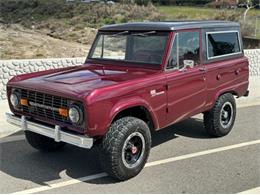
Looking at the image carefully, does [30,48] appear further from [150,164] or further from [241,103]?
[150,164]

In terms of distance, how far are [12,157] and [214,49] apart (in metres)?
3.55

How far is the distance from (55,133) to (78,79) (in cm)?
80

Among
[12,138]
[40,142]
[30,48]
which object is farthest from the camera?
[30,48]

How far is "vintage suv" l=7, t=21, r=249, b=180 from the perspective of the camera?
4938 millimetres

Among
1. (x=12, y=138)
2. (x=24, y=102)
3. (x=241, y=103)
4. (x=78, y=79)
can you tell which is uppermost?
(x=78, y=79)

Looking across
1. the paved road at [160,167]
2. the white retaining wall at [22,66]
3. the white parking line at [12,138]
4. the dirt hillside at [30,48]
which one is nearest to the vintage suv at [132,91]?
the paved road at [160,167]

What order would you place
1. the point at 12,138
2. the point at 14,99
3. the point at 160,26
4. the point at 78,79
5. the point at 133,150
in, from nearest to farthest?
the point at 133,150 → the point at 78,79 → the point at 14,99 → the point at 160,26 → the point at 12,138

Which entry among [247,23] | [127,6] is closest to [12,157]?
[247,23]

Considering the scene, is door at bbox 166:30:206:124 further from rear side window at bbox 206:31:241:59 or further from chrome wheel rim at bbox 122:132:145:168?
chrome wheel rim at bbox 122:132:145:168

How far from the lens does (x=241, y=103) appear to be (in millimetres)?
9922

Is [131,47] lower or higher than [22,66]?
higher

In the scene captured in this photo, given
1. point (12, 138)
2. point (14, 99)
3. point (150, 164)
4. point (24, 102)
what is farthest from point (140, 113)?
point (12, 138)

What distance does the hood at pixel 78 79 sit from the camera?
→ 4.99 metres

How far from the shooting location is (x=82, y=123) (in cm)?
483
